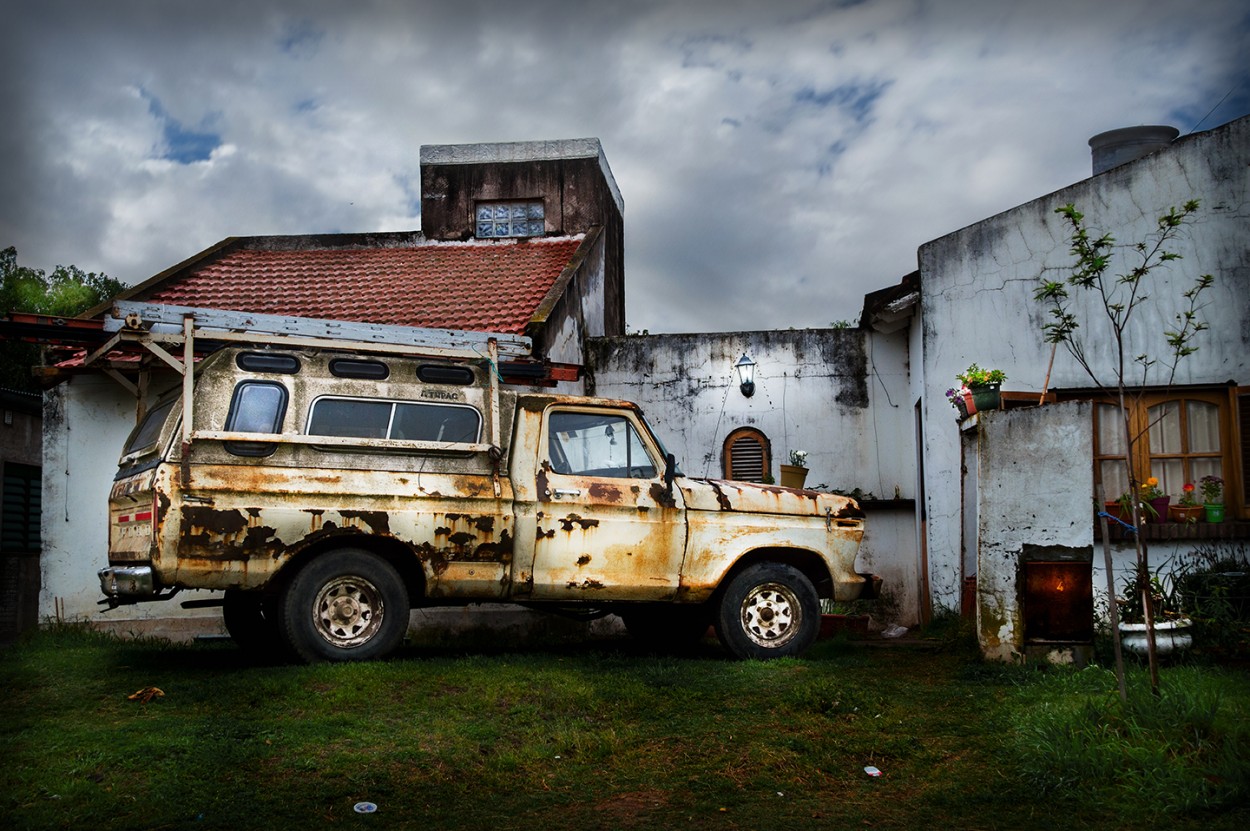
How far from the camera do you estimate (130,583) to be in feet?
23.1

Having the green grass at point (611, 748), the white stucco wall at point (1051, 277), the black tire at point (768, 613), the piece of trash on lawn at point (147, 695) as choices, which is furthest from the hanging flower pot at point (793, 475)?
the piece of trash on lawn at point (147, 695)

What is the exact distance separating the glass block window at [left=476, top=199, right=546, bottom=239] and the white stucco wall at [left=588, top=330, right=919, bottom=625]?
10.8ft

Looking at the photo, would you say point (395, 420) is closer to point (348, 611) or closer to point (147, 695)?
point (348, 611)

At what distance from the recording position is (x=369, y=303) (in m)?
12.9

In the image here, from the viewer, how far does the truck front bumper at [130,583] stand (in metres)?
7.00

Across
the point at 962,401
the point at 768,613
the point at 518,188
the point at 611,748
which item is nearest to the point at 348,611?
the point at 611,748

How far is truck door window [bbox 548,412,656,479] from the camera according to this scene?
833 cm

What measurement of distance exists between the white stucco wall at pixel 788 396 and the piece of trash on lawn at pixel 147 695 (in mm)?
8130

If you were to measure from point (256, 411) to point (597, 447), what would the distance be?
246 cm

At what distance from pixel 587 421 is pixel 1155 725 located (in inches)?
177

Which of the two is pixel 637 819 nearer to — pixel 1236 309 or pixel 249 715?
pixel 249 715

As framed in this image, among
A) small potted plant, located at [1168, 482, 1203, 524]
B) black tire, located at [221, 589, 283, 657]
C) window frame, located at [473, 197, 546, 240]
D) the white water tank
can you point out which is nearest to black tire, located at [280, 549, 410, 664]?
black tire, located at [221, 589, 283, 657]

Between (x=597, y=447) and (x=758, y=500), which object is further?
(x=758, y=500)

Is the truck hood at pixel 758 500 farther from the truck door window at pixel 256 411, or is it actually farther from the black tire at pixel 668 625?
the truck door window at pixel 256 411
